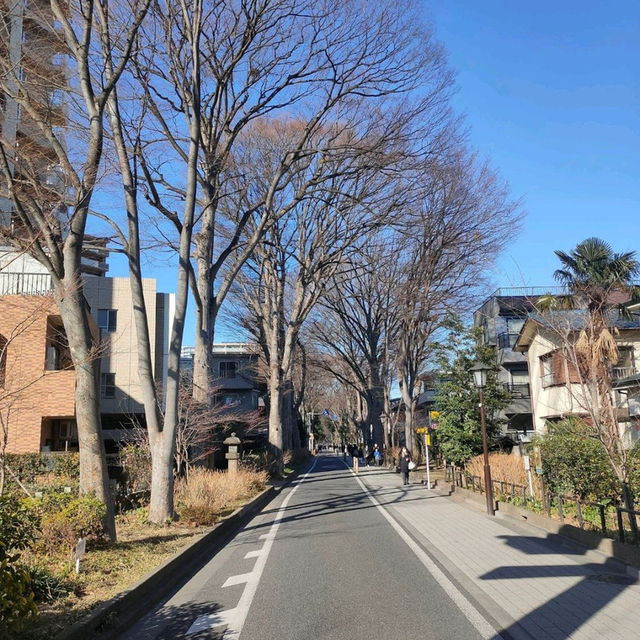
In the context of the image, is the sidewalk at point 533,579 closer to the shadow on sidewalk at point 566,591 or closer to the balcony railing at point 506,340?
the shadow on sidewalk at point 566,591

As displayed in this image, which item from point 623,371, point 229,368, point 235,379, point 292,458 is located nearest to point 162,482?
point 623,371

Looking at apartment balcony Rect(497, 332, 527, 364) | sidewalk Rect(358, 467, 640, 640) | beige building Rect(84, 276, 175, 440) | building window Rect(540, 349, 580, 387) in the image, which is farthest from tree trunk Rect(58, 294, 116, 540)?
apartment balcony Rect(497, 332, 527, 364)

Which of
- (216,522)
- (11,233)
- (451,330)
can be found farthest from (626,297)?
(11,233)

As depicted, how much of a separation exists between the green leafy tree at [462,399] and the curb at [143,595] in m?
16.4

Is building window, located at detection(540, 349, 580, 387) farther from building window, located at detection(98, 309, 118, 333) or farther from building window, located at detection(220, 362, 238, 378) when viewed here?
building window, located at detection(220, 362, 238, 378)

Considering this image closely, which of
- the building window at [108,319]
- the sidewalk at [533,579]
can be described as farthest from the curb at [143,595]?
the building window at [108,319]

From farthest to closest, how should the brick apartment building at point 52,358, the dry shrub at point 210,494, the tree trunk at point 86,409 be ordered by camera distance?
the dry shrub at point 210,494
the brick apartment building at point 52,358
the tree trunk at point 86,409

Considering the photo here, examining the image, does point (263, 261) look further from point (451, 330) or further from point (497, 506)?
point (497, 506)

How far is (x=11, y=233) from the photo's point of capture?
10.1 meters

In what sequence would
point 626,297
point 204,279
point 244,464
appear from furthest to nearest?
point 244,464, point 626,297, point 204,279

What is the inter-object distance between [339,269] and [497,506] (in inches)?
563

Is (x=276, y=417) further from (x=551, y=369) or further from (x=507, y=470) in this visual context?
(x=507, y=470)

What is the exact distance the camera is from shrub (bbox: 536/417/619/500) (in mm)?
12227

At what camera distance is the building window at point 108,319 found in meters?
38.4
